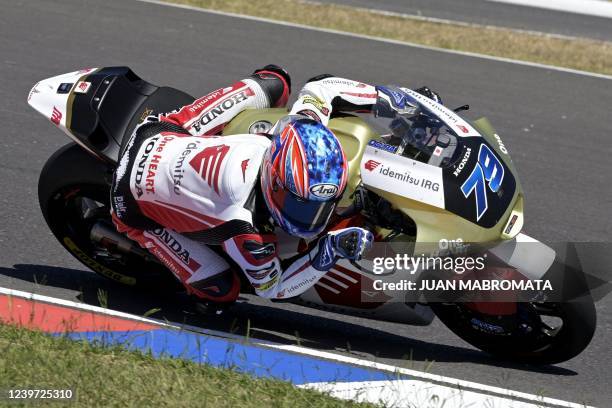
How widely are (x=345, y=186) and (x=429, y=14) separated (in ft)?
35.6

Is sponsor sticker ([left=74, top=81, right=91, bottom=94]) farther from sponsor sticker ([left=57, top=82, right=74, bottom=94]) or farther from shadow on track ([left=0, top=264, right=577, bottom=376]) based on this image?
shadow on track ([left=0, top=264, right=577, bottom=376])

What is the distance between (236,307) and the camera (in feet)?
19.7

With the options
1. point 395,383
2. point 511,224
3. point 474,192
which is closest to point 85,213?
point 395,383

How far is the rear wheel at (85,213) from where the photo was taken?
577cm

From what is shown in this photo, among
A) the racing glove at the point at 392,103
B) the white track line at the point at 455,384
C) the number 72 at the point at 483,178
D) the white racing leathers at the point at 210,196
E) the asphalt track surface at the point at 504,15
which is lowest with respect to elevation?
the asphalt track surface at the point at 504,15

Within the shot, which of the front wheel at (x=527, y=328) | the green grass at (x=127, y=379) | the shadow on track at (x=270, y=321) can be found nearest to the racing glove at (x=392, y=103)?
the front wheel at (x=527, y=328)

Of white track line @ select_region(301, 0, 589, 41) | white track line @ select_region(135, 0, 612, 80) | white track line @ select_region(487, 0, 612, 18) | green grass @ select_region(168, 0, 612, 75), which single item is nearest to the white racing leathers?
white track line @ select_region(135, 0, 612, 80)

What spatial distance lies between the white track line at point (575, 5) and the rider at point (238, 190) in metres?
11.7

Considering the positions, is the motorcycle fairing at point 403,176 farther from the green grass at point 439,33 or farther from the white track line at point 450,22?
the white track line at point 450,22

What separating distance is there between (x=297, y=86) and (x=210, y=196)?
5433 millimetres

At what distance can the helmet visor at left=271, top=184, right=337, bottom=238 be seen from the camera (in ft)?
15.5

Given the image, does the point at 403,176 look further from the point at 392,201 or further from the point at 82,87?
the point at 82,87

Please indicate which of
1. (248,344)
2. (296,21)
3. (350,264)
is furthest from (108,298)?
(296,21)

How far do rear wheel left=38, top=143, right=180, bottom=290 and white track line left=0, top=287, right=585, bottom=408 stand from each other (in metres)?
0.41
